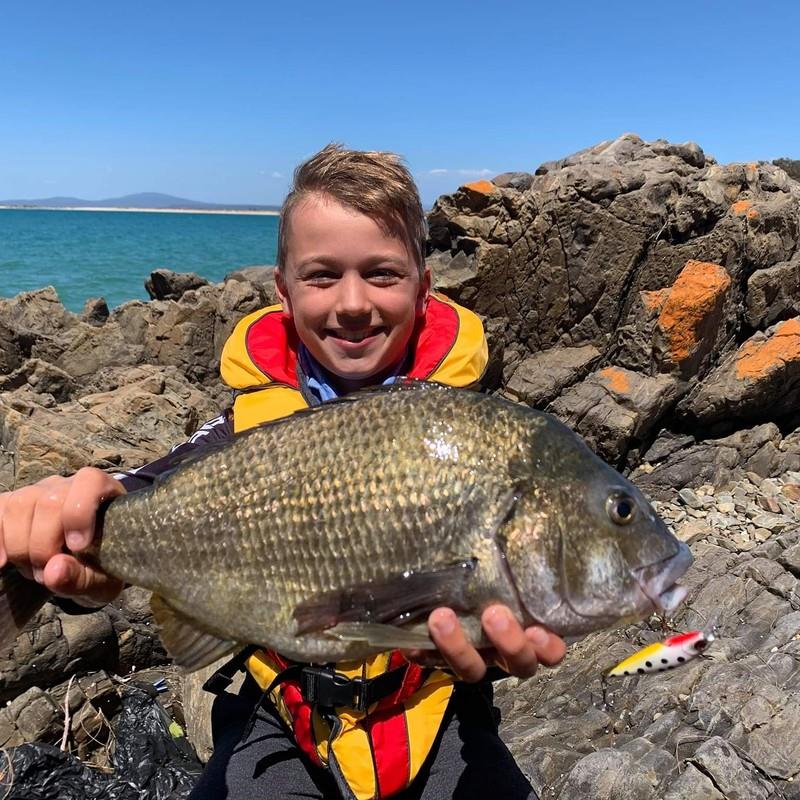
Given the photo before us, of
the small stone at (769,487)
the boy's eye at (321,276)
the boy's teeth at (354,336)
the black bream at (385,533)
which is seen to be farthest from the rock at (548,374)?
the black bream at (385,533)

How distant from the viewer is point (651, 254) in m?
8.73

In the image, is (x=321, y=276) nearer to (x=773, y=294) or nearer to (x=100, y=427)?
(x=100, y=427)

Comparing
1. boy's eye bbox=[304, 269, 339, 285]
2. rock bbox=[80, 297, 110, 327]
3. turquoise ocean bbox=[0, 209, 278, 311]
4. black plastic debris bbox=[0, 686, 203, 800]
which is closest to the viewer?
boy's eye bbox=[304, 269, 339, 285]

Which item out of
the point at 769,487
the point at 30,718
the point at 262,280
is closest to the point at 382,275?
the point at 30,718

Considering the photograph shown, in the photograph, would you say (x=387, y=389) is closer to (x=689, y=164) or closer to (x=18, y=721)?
(x=18, y=721)

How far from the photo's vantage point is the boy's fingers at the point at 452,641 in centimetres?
186

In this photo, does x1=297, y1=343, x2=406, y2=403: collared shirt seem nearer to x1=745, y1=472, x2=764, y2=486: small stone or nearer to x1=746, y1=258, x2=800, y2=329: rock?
x1=745, y1=472, x2=764, y2=486: small stone

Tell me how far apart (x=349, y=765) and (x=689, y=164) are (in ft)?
32.1

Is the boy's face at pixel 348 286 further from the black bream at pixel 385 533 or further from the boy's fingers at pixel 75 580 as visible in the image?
the boy's fingers at pixel 75 580

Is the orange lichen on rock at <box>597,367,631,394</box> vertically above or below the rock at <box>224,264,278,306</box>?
below

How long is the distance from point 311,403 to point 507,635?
1454mm

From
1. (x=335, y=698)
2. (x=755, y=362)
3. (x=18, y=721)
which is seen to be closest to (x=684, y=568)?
(x=335, y=698)

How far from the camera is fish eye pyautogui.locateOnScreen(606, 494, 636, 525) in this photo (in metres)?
1.99

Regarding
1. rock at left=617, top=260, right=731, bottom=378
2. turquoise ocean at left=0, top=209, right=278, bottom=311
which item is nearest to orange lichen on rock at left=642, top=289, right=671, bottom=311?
rock at left=617, top=260, right=731, bottom=378
